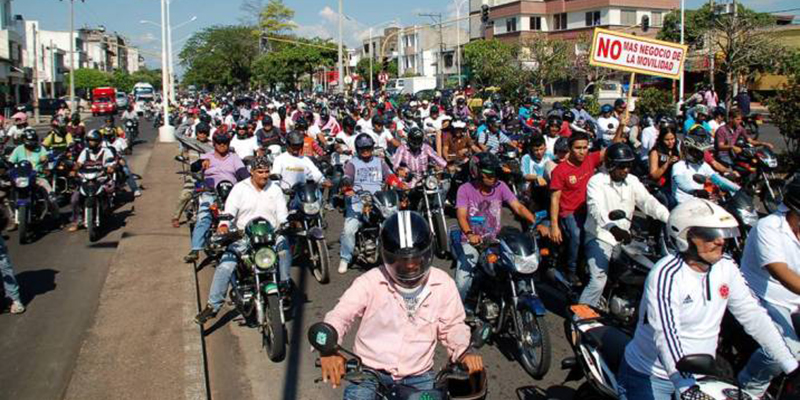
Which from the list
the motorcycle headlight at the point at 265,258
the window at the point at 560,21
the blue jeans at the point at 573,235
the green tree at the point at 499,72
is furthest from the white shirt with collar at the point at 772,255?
the window at the point at 560,21

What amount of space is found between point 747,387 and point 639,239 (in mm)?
2458

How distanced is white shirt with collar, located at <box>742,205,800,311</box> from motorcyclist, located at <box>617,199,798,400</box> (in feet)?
2.44

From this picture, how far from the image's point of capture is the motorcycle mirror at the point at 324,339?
3.23m

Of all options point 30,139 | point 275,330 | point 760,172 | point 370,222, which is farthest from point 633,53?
point 30,139

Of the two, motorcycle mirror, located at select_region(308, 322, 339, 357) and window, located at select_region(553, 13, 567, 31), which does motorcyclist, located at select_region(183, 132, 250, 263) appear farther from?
window, located at select_region(553, 13, 567, 31)

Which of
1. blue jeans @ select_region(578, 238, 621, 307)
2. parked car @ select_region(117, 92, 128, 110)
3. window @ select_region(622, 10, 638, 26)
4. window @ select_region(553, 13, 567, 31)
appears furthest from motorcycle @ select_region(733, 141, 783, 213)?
window @ select_region(553, 13, 567, 31)

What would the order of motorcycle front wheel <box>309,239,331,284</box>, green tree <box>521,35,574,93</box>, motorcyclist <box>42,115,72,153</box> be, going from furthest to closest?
green tree <box>521,35,574,93</box> < motorcyclist <box>42,115,72,153</box> < motorcycle front wheel <box>309,239,331,284</box>

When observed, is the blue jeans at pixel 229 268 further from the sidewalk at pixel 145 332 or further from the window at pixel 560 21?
the window at pixel 560 21

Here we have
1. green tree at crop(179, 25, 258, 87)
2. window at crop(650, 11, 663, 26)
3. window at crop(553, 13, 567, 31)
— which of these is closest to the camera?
window at crop(650, 11, 663, 26)

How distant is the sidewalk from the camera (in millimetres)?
5465

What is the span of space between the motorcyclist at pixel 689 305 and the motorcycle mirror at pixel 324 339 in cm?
155

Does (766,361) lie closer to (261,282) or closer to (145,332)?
(261,282)

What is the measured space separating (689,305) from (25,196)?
35.4ft

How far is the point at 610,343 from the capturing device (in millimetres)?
3949
